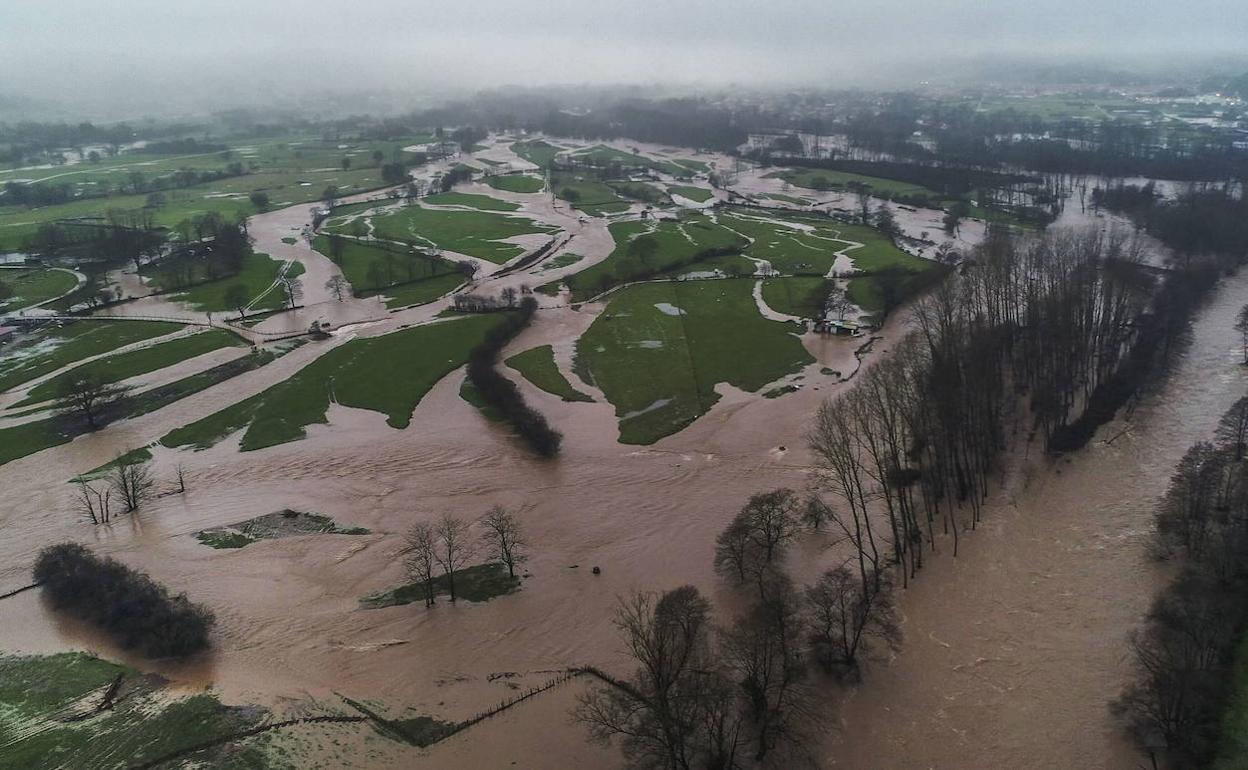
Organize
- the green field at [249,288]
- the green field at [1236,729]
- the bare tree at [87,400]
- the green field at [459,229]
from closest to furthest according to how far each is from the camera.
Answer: the green field at [1236,729] → the bare tree at [87,400] → the green field at [249,288] → the green field at [459,229]

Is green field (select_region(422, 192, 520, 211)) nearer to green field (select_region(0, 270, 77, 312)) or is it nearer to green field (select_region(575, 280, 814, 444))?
green field (select_region(575, 280, 814, 444))

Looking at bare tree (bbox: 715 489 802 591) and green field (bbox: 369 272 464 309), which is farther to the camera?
green field (bbox: 369 272 464 309)

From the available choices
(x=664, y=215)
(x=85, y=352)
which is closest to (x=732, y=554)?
(x=85, y=352)

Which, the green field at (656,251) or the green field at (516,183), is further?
the green field at (516,183)

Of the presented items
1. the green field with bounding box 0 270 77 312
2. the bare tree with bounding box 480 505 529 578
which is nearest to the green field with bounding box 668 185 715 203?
the green field with bounding box 0 270 77 312

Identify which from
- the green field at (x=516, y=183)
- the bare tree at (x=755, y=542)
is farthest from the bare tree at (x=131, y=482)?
the green field at (x=516, y=183)

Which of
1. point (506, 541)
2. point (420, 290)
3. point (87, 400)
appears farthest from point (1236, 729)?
point (420, 290)

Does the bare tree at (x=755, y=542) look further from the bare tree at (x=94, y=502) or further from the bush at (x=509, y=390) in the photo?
the bare tree at (x=94, y=502)

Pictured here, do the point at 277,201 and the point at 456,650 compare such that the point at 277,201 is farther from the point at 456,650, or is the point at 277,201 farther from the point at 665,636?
the point at 665,636
